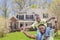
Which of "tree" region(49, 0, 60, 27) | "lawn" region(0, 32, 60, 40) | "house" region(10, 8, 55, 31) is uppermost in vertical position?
"tree" region(49, 0, 60, 27)

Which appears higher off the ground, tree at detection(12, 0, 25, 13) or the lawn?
tree at detection(12, 0, 25, 13)

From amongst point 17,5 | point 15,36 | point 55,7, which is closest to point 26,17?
point 17,5

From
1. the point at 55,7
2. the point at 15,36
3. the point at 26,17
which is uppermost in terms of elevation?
the point at 55,7

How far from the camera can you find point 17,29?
3375 millimetres

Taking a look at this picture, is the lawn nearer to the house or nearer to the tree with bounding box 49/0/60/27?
the house

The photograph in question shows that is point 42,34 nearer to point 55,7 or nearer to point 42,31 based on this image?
point 42,31

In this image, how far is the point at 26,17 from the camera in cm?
336

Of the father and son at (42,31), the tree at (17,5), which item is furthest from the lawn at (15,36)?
the tree at (17,5)

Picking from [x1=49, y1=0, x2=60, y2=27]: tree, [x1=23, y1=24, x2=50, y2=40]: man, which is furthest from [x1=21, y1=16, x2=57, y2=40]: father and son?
[x1=49, y1=0, x2=60, y2=27]: tree

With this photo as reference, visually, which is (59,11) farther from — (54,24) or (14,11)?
(14,11)

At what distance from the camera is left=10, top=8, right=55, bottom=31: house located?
335 centimetres

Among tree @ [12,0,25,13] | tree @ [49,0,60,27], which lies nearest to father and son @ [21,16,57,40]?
tree @ [49,0,60,27]

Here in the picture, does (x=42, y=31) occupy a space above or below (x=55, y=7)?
below

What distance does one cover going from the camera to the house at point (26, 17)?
11.0 ft
